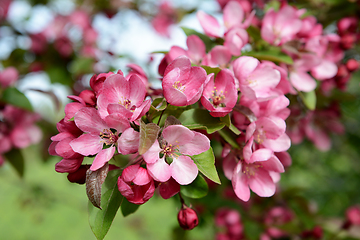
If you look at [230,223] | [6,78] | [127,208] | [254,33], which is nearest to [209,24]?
[254,33]

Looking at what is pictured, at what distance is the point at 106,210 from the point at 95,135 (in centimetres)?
20

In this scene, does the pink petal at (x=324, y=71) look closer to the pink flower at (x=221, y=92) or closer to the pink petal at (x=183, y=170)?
the pink flower at (x=221, y=92)

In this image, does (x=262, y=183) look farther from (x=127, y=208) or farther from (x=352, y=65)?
(x=352, y=65)

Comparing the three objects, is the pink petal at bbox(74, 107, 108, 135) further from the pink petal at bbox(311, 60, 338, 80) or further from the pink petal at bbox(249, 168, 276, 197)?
the pink petal at bbox(311, 60, 338, 80)

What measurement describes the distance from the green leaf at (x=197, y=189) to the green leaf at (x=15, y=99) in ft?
3.12

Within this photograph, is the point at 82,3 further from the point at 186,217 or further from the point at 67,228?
the point at 67,228

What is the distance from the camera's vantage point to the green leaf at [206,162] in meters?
0.64

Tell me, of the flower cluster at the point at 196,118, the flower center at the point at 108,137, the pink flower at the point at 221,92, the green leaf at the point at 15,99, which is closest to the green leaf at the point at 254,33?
the flower cluster at the point at 196,118

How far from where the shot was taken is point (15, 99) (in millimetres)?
1289

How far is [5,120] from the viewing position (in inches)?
60.2

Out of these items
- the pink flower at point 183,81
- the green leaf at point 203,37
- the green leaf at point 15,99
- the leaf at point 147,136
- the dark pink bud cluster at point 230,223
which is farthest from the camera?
the dark pink bud cluster at point 230,223

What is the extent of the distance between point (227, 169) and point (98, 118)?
0.44 metres

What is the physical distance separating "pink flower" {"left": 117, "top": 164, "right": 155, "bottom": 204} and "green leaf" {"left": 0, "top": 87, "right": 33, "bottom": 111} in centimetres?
93

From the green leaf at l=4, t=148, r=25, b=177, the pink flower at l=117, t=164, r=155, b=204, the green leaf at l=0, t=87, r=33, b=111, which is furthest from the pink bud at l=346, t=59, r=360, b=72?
the green leaf at l=4, t=148, r=25, b=177
